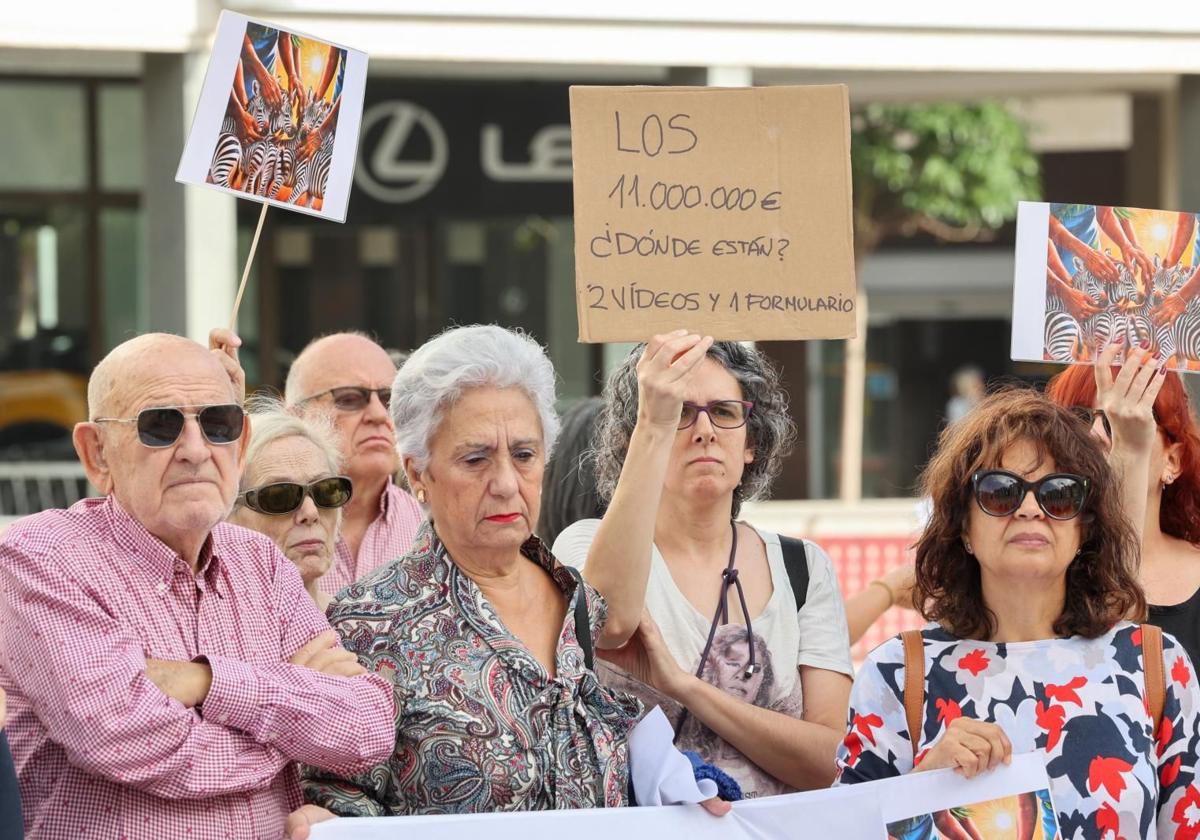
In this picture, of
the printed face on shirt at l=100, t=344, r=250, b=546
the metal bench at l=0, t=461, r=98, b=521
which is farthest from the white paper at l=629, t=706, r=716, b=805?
the metal bench at l=0, t=461, r=98, b=521

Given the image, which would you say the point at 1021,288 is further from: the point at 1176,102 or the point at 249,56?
the point at 1176,102

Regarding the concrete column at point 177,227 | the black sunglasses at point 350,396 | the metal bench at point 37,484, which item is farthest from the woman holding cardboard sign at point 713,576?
the metal bench at point 37,484

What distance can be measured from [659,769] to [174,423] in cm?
108

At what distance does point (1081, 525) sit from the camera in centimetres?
295

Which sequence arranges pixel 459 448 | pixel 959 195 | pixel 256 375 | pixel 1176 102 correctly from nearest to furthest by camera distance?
1. pixel 459 448
2. pixel 1176 102
3. pixel 256 375
4. pixel 959 195

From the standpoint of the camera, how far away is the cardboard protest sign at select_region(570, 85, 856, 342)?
128 inches

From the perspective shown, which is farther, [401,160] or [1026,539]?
[401,160]

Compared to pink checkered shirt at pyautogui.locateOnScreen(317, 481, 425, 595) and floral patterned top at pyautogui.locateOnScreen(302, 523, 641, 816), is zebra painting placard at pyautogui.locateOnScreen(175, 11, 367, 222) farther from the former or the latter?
floral patterned top at pyautogui.locateOnScreen(302, 523, 641, 816)

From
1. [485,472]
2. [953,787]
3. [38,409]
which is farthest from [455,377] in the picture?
[38,409]

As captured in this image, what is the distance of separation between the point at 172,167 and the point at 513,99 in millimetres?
3105

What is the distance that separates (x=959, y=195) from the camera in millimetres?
20219

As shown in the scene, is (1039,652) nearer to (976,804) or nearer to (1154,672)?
(1154,672)

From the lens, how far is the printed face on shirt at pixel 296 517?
3.64 meters

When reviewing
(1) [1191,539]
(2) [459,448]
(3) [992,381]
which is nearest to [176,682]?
(2) [459,448]
